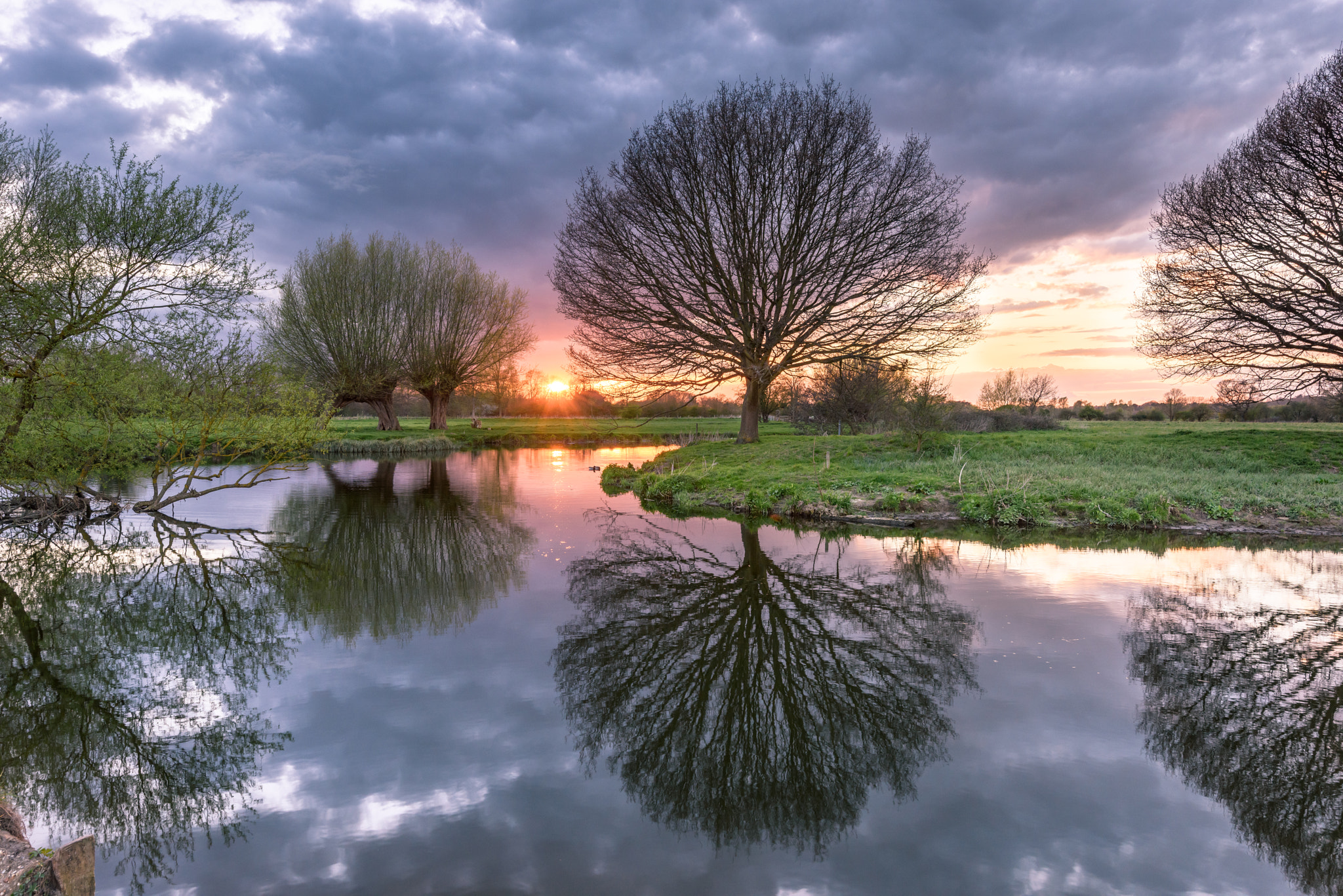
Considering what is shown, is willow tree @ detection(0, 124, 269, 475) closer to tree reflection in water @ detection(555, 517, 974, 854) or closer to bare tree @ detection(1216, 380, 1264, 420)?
tree reflection in water @ detection(555, 517, 974, 854)

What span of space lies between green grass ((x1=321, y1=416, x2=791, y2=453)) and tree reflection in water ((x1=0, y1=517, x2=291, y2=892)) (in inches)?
900

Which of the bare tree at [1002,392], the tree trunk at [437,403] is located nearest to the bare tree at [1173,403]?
the bare tree at [1002,392]

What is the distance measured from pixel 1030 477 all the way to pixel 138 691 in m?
15.8

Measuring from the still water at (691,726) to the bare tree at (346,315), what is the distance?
33295 mm

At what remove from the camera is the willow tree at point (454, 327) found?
140 feet

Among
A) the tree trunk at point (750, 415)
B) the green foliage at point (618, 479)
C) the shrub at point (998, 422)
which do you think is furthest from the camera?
the shrub at point (998, 422)

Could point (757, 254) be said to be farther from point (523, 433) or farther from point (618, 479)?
point (523, 433)

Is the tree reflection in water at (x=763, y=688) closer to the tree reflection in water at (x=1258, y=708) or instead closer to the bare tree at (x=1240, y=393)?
the tree reflection in water at (x=1258, y=708)

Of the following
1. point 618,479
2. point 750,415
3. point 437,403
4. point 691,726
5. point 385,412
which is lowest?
point 691,726

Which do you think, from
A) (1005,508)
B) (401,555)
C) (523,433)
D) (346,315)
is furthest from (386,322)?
(1005,508)

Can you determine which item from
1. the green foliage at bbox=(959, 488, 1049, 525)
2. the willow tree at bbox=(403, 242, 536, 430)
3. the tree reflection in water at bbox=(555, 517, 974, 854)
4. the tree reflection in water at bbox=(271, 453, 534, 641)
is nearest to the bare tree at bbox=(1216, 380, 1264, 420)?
the green foliage at bbox=(959, 488, 1049, 525)

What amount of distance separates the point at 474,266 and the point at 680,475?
3267 centimetres

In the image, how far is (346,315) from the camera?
40.6 m

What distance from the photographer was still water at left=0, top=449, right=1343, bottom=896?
3742 millimetres
